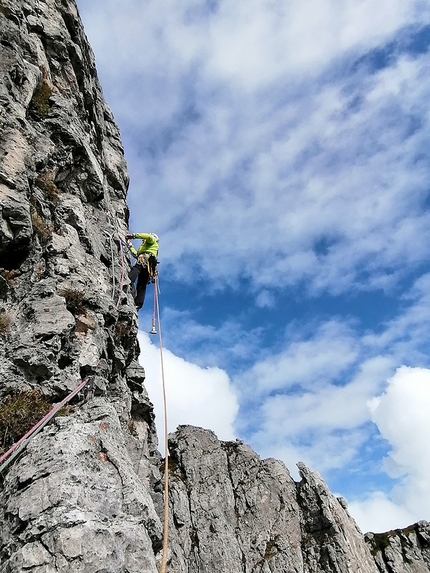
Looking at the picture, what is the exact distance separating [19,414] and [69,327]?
7.98ft

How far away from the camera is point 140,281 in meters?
19.3

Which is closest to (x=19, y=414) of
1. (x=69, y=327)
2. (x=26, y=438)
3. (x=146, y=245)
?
(x=26, y=438)

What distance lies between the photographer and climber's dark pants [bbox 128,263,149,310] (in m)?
18.8

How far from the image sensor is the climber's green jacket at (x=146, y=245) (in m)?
19.6

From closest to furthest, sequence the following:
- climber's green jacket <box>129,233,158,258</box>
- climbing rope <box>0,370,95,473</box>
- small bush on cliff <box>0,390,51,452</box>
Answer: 1. climbing rope <box>0,370,95,473</box>
2. small bush on cliff <box>0,390,51,452</box>
3. climber's green jacket <box>129,233,158,258</box>

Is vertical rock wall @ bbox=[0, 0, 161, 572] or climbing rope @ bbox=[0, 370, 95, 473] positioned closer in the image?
vertical rock wall @ bbox=[0, 0, 161, 572]

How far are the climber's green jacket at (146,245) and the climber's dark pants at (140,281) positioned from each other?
2.79ft

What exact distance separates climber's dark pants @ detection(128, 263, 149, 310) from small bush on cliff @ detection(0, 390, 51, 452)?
35.0 feet

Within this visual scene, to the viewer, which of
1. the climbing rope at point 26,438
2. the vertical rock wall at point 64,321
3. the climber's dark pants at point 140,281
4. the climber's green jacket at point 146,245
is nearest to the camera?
the vertical rock wall at point 64,321

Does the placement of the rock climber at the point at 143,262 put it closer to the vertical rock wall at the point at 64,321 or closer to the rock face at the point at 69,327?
the rock face at the point at 69,327

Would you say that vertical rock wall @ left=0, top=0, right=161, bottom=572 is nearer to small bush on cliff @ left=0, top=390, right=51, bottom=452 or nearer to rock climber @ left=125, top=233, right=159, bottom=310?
small bush on cliff @ left=0, top=390, right=51, bottom=452

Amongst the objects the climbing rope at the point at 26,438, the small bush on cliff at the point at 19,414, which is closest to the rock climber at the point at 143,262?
the small bush on cliff at the point at 19,414

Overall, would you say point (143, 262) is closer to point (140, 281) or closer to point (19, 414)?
point (140, 281)

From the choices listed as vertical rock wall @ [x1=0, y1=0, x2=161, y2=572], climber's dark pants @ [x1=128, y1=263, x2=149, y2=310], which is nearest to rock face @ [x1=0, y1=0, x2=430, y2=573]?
vertical rock wall @ [x1=0, y1=0, x2=161, y2=572]
